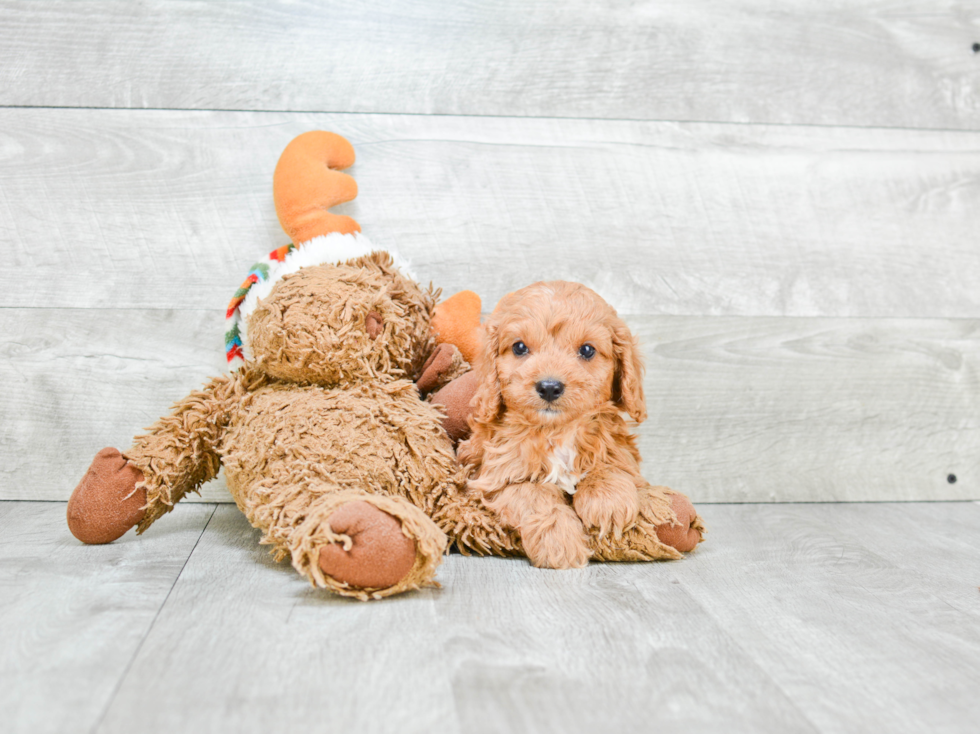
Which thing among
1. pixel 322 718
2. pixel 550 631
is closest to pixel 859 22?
pixel 550 631

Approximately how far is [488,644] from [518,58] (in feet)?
3.49

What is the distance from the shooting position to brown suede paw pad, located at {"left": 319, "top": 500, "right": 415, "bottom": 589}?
922 millimetres

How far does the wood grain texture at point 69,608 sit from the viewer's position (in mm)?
733

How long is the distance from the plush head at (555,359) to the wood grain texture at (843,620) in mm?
289

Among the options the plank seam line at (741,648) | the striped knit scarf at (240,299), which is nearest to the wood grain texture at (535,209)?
the striped knit scarf at (240,299)

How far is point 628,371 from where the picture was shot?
1.13 m

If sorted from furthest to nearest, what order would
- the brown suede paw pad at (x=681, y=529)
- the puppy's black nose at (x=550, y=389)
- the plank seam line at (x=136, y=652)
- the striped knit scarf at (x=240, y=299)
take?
the striped knit scarf at (x=240, y=299) < the brown suede paw pad at (x=681, y=529) < the puppy's black nose at (x=550, y=389) < the plank seam line at (x=136, y=652)

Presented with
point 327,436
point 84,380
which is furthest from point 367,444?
point 84,380

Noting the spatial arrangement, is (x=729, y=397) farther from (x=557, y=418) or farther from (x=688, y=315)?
(x=557, y=418)

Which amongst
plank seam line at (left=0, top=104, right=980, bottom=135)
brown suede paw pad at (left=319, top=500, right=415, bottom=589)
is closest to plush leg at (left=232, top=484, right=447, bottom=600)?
brown suede paw pad at (left=319, top=500, right=415, bottom=589)

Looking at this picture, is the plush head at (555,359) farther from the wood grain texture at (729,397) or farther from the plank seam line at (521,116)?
the plank seam line at (521,116)

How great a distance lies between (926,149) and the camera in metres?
1.60

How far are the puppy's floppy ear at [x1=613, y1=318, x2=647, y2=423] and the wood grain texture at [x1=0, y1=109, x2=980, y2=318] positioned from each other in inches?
15.2

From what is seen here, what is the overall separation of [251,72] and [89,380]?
625 millimetres
